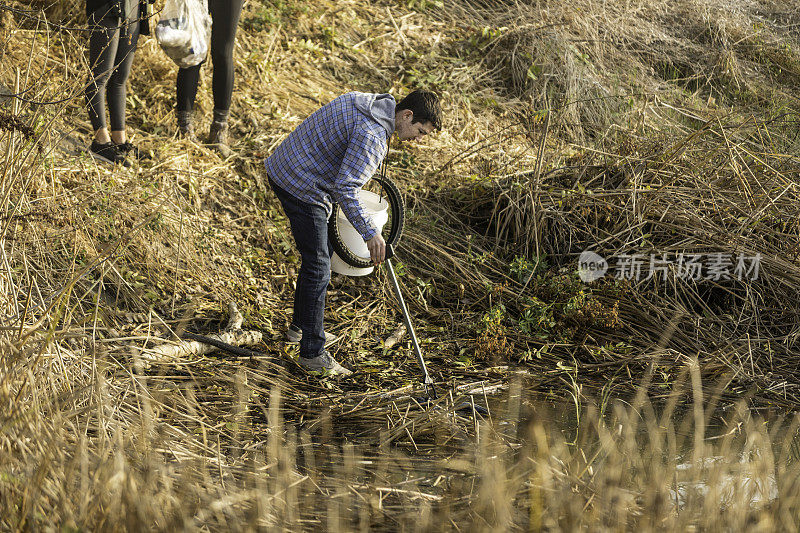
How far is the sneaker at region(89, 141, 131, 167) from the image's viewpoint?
4.44 m

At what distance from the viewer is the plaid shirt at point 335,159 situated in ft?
10.4

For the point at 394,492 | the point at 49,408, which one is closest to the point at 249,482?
the point at 394,492

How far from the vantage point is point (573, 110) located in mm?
5816

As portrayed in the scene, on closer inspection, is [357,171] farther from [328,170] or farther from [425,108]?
[425,108]

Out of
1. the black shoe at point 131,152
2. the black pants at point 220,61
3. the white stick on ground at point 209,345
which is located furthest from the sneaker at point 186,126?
the white stick on ground at point 209,345

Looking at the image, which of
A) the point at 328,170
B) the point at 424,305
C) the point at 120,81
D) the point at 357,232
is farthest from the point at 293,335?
the point at 120,81

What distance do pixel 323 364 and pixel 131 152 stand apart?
196cm

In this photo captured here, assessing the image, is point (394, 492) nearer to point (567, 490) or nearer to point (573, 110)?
point (567, 490)

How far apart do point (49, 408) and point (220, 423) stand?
3.02 feet

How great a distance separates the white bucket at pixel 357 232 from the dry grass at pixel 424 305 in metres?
0.41

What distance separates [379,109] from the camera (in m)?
3.27

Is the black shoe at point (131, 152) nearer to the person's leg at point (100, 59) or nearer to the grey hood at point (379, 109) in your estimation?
the person's leg at point (100, 59)

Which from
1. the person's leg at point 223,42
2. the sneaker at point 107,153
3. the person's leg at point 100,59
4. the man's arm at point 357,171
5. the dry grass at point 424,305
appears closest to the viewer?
the dry grass at point 424,305

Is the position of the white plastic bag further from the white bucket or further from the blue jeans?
the white bucket
